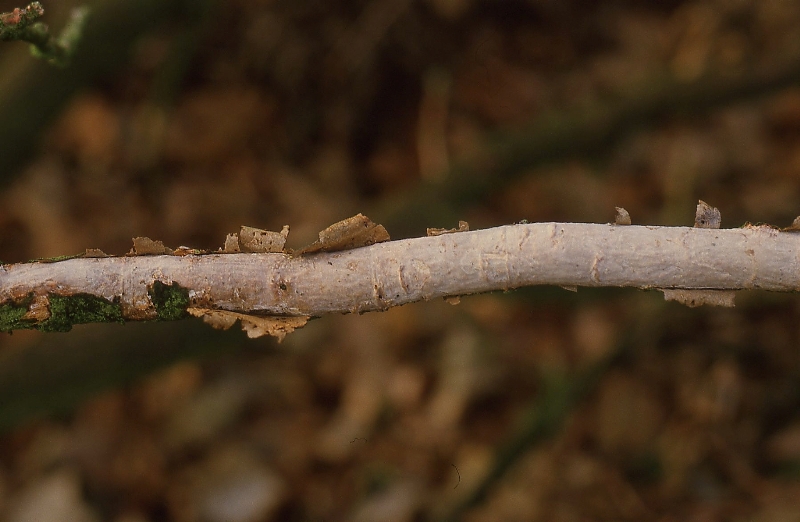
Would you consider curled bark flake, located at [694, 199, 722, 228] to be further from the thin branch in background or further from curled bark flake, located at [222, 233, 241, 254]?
the thin branch in background

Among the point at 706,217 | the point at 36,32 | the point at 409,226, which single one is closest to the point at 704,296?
the point at 706,217

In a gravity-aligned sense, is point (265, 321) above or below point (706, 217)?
below

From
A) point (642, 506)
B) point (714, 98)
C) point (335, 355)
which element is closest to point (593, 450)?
point (642, 506)

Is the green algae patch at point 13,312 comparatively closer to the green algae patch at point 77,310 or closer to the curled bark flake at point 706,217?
the green algae patch at point 77,310

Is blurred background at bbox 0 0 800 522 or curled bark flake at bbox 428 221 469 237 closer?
curled bark flake at bbox 428 221 469 237

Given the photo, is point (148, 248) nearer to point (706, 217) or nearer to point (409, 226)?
point (706, 217)

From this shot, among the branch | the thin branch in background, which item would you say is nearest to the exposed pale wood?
the branch

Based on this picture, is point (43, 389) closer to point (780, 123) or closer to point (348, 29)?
point (348, 29)
